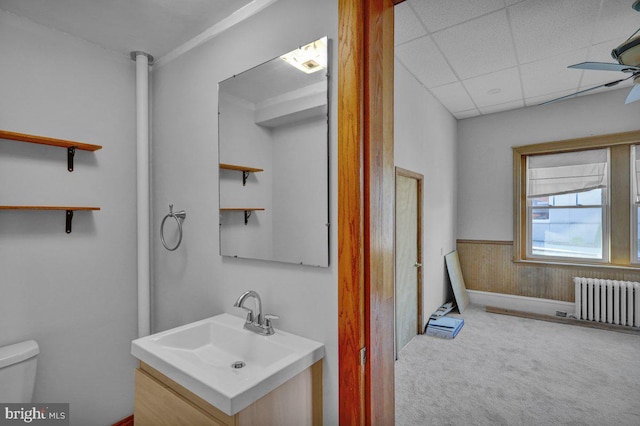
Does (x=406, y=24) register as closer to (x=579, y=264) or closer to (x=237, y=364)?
(x=237, y=364)

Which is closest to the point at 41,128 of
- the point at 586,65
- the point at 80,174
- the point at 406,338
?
the point at 80,174

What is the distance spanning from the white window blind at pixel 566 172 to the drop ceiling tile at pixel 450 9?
293 centimetres

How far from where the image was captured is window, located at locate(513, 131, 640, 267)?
149 inches

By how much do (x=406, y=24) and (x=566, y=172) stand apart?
3333mm

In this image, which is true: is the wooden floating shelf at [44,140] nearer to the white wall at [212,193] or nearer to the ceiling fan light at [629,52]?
the white wall at [212,193]

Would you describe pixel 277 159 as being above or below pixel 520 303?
above

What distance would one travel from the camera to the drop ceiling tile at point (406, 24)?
2.19 metres

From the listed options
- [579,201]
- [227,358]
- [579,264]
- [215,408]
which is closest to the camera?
[215,408]

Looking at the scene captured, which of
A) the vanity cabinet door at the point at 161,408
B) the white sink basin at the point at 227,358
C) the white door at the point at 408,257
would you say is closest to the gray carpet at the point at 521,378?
the white door at the point at 408,257

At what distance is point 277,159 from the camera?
159cm

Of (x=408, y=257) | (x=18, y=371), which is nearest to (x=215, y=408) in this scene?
(x=18, y=371)

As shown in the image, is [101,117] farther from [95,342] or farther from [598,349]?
[598,349]

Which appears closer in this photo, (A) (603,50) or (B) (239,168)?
(B) (239,168)

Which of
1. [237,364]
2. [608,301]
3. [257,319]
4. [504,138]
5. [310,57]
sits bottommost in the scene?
[608,301]
